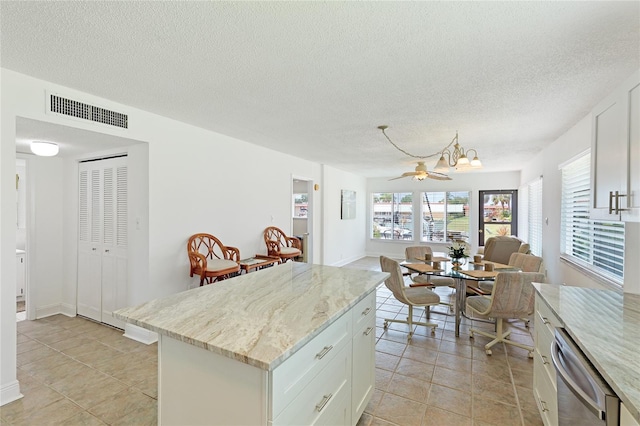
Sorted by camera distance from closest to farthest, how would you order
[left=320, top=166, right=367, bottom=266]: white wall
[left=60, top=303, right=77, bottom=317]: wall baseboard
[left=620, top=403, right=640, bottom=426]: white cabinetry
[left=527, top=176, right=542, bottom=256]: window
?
[left=620, top=403, right=640, bottom=426]: white cabinetry < [left=60, top=303, right=77, bottom=317]: wall baseboard < [left=527, top=176, right=542, bottom=256]: window < [left=320, top=166, right=367, bottom=266]: white wall

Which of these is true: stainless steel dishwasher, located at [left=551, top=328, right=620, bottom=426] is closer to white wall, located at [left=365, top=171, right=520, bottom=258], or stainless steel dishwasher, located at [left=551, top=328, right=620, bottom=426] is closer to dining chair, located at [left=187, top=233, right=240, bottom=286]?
dining chair, located at [left=187, top=233, right=240, bottom=286]

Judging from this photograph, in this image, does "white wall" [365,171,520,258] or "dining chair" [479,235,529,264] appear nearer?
"dining chair" [479,235,529,264]

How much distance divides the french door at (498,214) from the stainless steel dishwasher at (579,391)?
6912mm

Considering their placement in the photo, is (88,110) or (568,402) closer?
(568,402)

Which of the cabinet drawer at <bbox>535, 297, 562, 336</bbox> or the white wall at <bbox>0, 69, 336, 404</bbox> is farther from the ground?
the white wall at <bbox>0, 69, 336, 404</bbox>

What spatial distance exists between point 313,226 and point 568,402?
5.21 meters

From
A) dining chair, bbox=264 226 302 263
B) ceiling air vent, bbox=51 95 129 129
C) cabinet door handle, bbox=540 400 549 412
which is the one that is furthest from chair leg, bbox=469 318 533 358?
ceiling air vent, bbox=51 95 129 129

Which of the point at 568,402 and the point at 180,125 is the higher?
the point at 180,125

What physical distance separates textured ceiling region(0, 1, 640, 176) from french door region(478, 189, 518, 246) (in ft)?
15.0

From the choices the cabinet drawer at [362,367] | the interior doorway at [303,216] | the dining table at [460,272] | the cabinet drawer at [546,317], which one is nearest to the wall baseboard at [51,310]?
the interior doorway at [303,216]

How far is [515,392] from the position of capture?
2334 millimetres

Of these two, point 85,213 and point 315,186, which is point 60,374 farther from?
point 315,186

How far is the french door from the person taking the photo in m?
7.46

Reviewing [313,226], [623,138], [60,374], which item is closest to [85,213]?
[60,374]
